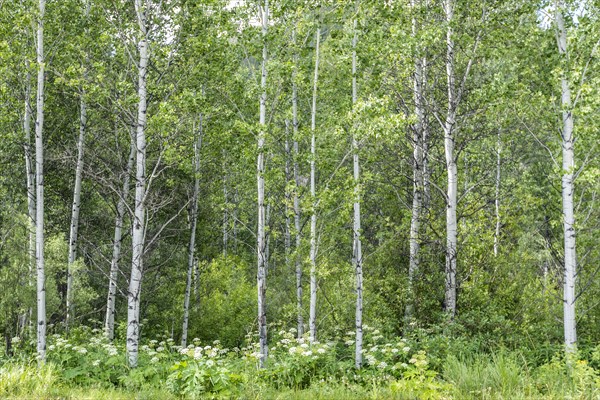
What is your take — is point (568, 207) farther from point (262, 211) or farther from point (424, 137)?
point (262, 211)

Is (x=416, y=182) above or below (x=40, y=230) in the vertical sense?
above

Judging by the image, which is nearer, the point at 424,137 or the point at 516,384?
the point at 516,384

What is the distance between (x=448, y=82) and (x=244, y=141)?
5514mm

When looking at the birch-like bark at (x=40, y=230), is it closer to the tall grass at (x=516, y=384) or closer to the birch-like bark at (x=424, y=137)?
the tall grass at (x=516, y=384)

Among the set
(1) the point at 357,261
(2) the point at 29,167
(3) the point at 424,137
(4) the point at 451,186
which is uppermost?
(3) the point at 424,137

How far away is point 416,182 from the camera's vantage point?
46.6 ft

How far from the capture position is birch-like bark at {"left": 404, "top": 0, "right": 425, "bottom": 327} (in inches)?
528

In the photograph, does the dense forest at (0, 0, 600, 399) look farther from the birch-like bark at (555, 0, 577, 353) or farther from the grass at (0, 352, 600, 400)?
the grass at (0, 352, 600, 400)

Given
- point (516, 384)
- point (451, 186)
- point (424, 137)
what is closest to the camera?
point (516, 384)

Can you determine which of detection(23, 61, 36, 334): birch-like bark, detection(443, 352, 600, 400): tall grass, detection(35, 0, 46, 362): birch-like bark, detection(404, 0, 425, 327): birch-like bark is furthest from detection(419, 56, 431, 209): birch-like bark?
detection(23, 61, 36, 334): birch-like bark

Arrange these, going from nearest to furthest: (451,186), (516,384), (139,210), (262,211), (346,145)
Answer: (516,384), (139,210), (262,211), (451,186), (346,145)

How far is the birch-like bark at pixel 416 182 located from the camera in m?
13.4

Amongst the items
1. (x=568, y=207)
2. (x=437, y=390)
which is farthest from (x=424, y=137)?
(x=437, y=390)

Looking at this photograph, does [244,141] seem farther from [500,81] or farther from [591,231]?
[591,231]
